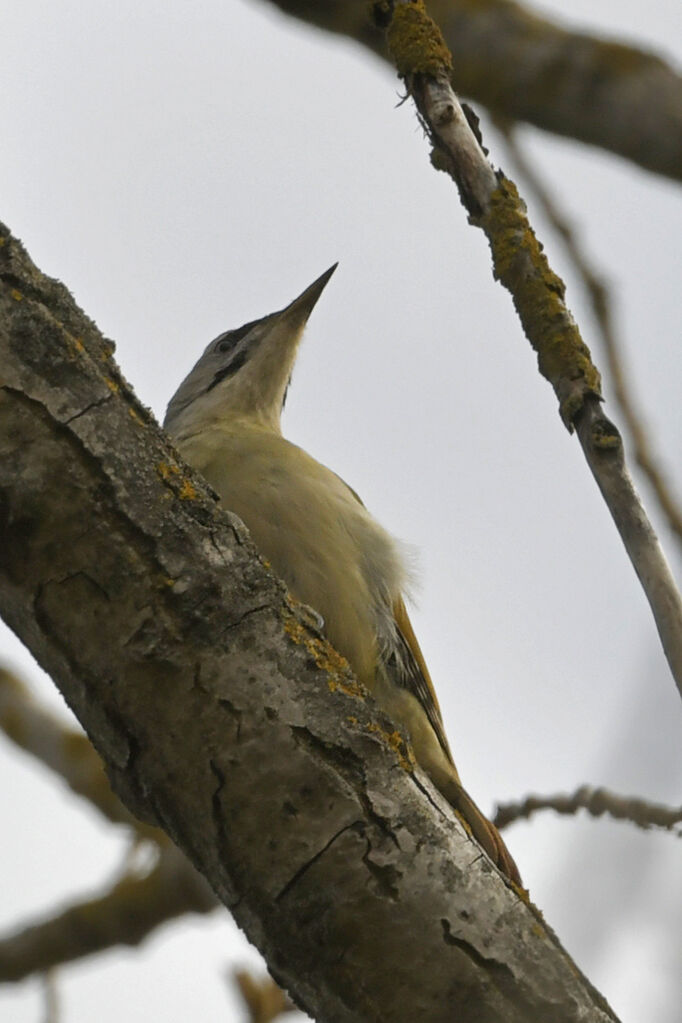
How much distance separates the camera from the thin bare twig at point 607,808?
3160 millimetres

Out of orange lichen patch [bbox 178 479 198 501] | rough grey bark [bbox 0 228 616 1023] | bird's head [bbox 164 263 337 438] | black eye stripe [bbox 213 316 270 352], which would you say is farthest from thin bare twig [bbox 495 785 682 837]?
black eye stripe [bbox 213 316 270 352]

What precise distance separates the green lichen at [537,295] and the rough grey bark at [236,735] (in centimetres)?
97

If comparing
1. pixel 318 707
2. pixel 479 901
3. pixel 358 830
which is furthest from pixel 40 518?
pixel 479 901

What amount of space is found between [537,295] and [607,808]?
135 centimetres

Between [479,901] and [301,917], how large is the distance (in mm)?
391

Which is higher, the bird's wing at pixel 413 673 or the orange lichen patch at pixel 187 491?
the bird's wing at pixel 413 673

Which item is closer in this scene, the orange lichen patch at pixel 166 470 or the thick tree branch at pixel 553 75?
the orange lichen patch at pixel 166 470

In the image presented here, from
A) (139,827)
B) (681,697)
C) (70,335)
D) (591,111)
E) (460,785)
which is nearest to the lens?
(681,697)

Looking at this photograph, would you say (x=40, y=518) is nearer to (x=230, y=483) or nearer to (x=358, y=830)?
(x=358, y=830)

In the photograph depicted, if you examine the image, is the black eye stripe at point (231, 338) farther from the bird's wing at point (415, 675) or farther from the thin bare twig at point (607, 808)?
the thin bare twig at point (607, 808)

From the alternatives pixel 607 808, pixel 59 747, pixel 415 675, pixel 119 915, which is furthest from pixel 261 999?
pixel 607 808

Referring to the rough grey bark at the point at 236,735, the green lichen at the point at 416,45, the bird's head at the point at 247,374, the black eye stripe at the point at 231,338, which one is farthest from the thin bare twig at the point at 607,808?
the black eye stripe at the point at 231,338

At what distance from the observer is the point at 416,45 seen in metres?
3.82

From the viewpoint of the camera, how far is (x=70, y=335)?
306 centimetres
